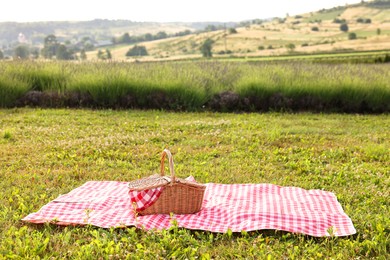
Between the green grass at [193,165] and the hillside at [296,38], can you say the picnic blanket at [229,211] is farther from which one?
the hillside at [296,38]

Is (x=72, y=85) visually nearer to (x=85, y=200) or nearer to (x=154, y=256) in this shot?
(x=85, y=200)

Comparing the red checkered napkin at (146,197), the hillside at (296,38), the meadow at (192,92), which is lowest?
the hillside at (296,38)

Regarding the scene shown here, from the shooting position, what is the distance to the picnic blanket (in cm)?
450

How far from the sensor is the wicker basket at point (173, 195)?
477 cm

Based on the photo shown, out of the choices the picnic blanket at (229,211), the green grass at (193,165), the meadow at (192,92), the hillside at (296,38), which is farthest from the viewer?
the hillside at (296,38)

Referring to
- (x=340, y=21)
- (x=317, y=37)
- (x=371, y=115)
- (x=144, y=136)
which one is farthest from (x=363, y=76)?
(x=340, y=21)

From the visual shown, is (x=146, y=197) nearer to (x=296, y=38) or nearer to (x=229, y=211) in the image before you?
(x=229, y=211)

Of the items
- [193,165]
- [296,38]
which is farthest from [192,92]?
[296,38]

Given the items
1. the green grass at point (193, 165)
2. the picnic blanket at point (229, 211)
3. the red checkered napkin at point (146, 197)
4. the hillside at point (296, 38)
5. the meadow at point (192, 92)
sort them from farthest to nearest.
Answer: the hillside at point (296, 38) < the meadow at point (192, 92) < the red checkered napkin at point (146, 197) < the picnic blanket at point (229, 211) < the green grass at point (193, 165)

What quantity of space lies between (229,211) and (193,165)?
216 cm

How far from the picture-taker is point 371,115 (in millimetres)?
12422

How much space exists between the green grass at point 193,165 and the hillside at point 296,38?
162 ft

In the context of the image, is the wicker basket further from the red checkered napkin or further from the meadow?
the meadow

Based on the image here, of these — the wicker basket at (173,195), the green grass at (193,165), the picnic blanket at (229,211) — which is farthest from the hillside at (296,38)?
the wicker basket at (173,195)
